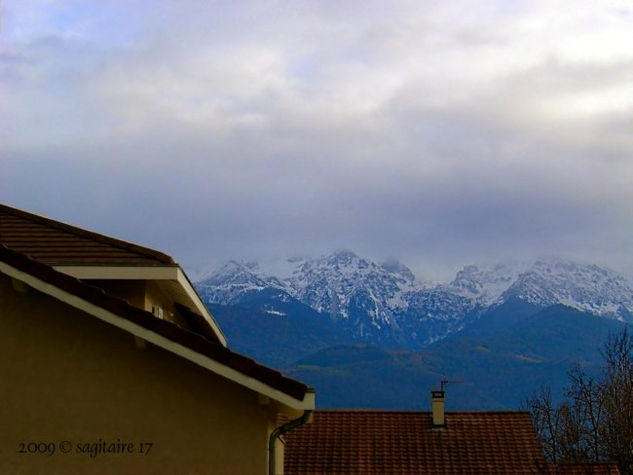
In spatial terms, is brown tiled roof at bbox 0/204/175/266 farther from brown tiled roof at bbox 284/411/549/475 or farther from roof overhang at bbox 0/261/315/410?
brown tiled roof at bbox 284/411/549/475

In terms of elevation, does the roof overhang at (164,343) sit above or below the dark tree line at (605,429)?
below

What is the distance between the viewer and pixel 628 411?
190ft

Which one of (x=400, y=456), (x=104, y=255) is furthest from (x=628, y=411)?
(x=104, y=255)

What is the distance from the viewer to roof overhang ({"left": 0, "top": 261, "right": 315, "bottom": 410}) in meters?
11.4

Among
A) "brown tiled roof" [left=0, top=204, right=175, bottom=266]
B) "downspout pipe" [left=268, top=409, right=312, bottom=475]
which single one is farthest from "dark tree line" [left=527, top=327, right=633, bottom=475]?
"downspout pipe" [left=268, top=409, right=312, bottom=475]

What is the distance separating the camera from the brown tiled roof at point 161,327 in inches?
449

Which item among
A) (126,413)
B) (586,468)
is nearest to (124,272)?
(126,413)

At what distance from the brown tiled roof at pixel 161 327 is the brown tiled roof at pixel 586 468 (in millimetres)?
23148

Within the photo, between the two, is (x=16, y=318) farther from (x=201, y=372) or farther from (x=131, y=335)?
(x=201, y=372)

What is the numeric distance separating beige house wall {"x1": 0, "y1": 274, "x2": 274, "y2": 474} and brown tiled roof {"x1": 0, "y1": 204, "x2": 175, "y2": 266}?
2667 mm

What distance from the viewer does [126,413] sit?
12.0m

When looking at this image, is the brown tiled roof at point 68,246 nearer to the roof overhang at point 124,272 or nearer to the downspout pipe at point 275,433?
the roof overhang at point 124,272

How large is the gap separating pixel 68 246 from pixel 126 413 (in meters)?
3.66

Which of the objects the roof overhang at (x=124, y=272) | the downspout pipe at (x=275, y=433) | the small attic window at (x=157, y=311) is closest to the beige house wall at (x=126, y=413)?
the downspout pipe at (x=275, y=433)
